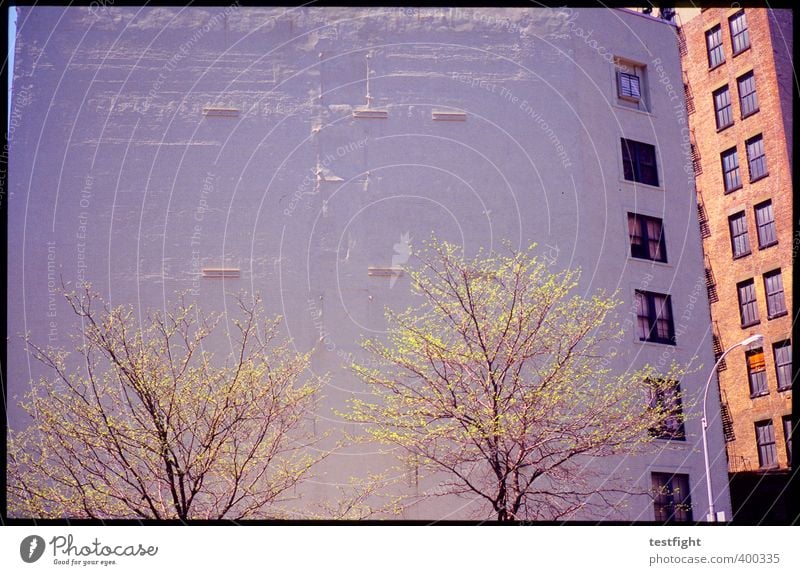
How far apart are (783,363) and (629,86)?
12177mm

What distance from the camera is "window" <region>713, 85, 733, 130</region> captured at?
39.8 meters

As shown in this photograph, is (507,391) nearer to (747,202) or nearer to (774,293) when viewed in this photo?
(774,293)

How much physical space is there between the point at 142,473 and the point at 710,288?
24.3 metres

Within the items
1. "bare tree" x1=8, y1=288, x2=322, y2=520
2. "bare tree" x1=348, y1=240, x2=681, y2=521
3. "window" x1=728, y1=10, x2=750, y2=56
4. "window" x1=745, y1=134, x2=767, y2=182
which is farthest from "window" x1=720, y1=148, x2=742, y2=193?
"bare tree" x1=8, y1=288, x2=322, y2=520

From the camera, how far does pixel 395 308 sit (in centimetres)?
2748

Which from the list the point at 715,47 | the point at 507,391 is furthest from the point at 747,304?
the point at 507,391

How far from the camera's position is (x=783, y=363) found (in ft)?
123

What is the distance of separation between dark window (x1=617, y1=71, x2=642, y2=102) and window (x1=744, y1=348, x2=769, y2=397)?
11449 millimetres

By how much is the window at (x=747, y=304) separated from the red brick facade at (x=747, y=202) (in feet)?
0.26

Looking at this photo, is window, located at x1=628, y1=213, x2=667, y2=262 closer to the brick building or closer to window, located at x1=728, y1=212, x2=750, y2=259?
the brick building
